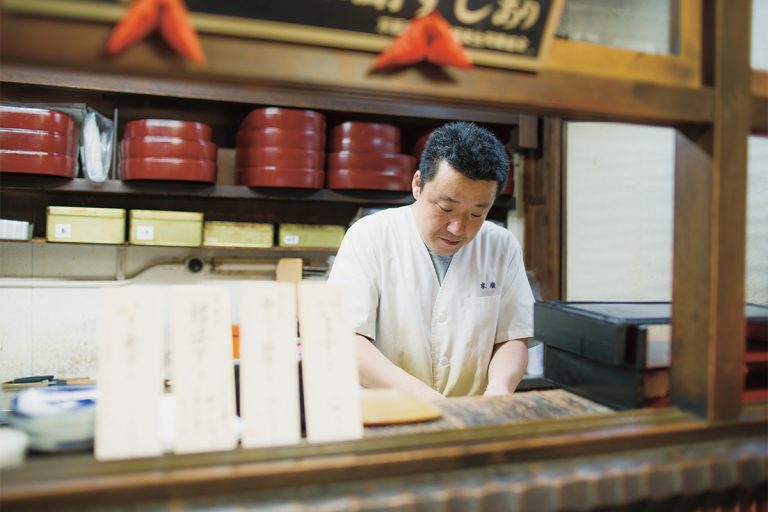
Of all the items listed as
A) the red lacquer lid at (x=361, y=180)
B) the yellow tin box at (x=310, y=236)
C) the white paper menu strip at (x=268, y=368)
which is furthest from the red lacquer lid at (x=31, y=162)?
the white paper menu strip at (x=268, y=368)

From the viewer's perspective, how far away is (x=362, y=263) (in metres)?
2.46

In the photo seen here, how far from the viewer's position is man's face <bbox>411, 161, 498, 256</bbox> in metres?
2.19

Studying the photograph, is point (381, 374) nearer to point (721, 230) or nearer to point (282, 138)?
point (721, 230)

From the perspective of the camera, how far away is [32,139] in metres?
3.04

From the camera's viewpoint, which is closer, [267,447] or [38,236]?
[267,447]

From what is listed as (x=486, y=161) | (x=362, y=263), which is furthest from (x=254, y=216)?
(x=486, y=161)

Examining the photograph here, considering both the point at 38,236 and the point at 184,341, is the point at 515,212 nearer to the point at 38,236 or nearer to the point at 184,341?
the point at 38,236

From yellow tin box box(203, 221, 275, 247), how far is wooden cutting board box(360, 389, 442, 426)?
223cm

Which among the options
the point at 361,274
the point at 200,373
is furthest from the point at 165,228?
the point at 200,373

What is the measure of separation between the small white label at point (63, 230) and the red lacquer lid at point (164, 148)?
516mm

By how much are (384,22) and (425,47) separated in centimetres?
9

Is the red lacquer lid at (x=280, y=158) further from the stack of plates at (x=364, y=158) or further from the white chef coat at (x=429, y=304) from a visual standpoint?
the white chef coat at (x=429, y=304)

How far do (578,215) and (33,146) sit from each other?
339 cm

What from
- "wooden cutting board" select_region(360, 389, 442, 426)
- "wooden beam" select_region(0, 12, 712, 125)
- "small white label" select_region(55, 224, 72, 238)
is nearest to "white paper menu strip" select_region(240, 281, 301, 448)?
"wooden cutting board" select_region(360, 389, 442, 426)
